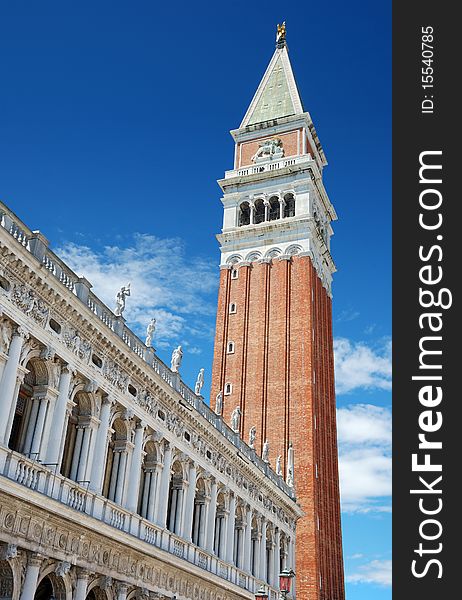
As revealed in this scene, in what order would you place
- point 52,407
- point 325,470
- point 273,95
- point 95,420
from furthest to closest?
point 273,95
point 325,470
point 95,420
point 52,407

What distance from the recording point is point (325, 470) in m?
51.4

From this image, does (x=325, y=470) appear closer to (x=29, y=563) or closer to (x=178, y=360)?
(x=178, y=360)

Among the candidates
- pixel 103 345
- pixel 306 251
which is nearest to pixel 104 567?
pixel 103 345

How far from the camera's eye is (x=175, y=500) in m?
28.0

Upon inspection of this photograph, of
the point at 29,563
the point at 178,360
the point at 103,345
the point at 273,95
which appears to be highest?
the point at 273,95

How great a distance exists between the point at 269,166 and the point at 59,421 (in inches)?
1722

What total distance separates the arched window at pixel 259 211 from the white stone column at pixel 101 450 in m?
38.6

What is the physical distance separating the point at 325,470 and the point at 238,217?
21.6 m

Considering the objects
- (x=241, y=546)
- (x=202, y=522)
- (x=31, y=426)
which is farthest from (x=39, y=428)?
(x=241, y=546)

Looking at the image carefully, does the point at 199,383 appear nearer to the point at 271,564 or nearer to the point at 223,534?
the point at 223,534

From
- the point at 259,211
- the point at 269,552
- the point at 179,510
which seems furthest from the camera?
the point at 259,211

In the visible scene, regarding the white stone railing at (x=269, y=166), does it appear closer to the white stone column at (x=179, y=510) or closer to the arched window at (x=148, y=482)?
the white stone column at (x=179, y=510)

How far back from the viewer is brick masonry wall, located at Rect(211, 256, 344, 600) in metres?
46.9

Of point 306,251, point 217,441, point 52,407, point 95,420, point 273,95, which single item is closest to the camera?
point 52,407
